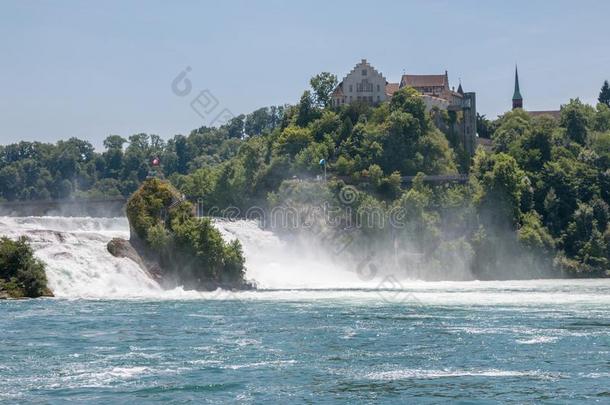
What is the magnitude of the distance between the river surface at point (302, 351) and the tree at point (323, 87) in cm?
7268

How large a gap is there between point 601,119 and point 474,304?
306 feet

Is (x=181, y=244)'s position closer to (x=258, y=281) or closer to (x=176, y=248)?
(x=176, y=248)

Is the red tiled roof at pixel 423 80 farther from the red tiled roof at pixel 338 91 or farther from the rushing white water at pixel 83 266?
the rushing white water at pixel 83 266

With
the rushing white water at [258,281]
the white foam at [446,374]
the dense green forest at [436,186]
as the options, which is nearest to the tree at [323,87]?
the dense green forest at [436,186]

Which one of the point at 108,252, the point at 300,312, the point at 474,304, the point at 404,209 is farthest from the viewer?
the point at 404,209

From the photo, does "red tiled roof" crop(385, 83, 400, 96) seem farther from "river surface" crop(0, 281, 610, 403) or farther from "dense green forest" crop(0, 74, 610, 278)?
"river surface" crop(0, 281, 610, 403)

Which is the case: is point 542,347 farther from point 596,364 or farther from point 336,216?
point 336,216

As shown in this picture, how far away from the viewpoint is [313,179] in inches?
4857

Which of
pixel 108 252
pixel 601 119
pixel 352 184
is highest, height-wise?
pixel 601 119

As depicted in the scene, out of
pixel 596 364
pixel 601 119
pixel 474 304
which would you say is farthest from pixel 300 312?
pixel 601 119

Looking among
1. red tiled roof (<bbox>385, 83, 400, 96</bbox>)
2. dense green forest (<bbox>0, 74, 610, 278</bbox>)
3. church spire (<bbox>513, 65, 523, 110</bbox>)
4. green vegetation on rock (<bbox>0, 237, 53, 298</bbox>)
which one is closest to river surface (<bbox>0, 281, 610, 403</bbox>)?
green vegetation on rock (<bbox>0, 237, 53, 298</bbox>)

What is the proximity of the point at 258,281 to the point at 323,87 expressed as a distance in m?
54.6

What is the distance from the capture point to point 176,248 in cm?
8306

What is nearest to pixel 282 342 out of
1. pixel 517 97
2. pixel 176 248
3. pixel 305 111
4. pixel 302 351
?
pixel 302 351
